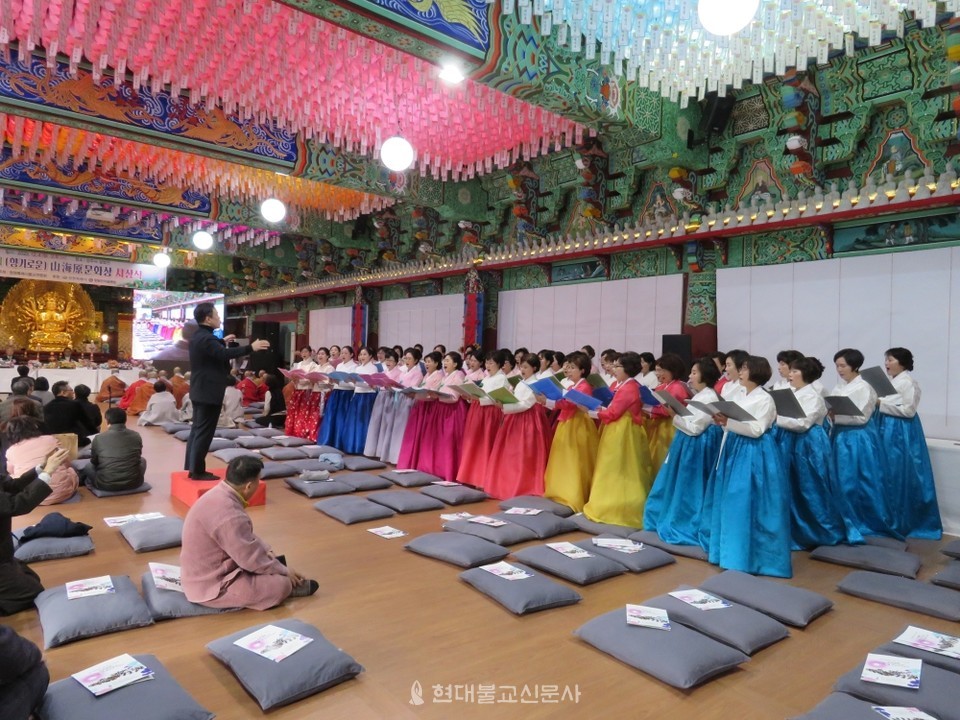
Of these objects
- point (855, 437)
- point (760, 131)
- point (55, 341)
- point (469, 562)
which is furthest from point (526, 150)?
point (55, 341)

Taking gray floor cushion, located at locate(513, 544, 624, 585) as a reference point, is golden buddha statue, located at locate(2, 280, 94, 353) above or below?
above

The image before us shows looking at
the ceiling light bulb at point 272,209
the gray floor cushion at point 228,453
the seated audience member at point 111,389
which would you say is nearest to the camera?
the gray floor cushion at point 228,453

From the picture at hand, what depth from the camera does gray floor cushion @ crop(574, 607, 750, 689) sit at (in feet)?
7.76

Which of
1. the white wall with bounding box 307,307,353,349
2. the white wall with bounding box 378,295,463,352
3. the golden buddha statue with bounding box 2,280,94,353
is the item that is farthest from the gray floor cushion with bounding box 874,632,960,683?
the golden buddha statue with bounding box 2,280,94,353

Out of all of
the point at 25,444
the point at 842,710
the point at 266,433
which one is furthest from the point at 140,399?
Answer: the point at 842,710

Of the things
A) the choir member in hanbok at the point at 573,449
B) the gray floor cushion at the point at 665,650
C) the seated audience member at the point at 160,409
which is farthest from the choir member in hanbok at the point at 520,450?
the seated audience member at the point at 160,409

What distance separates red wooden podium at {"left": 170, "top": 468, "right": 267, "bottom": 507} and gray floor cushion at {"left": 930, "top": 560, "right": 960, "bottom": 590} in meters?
4.44

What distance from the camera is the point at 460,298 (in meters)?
10.6

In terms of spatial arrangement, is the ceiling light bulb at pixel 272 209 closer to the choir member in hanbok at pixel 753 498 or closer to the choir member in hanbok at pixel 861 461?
the choir member in hanbok at pixel 753 498

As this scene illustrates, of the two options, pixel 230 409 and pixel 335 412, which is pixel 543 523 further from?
pixel 230 409

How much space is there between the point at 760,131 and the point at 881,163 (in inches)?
49.8

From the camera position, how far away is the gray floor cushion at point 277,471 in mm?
6031

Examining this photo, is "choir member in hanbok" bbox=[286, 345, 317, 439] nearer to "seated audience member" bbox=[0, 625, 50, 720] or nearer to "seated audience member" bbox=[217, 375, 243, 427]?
"seated audience member" bbox=[217, 375, 243, 427]

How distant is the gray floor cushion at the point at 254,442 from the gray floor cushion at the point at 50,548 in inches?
146
